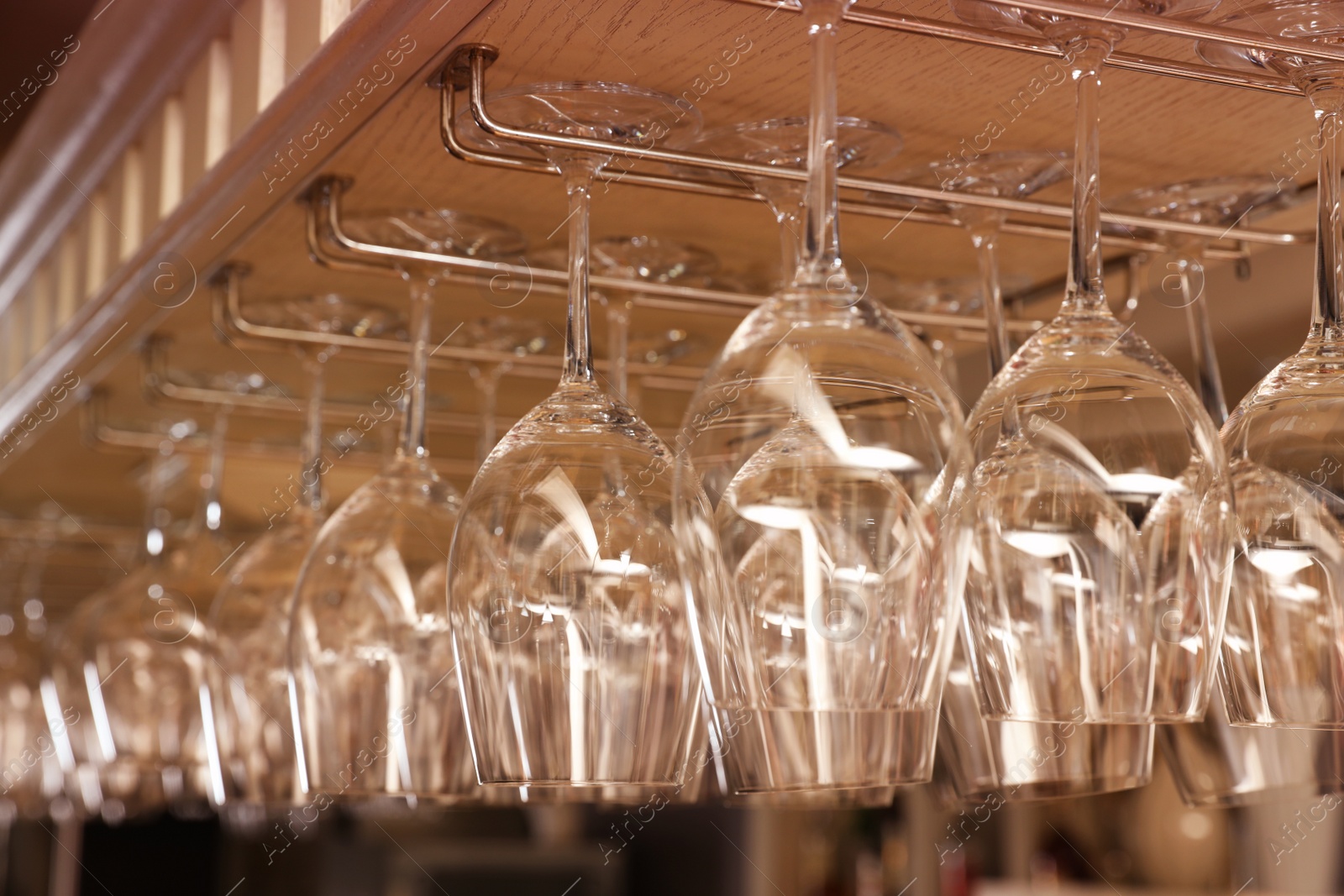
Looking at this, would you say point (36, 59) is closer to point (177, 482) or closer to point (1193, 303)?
point (177, 482)

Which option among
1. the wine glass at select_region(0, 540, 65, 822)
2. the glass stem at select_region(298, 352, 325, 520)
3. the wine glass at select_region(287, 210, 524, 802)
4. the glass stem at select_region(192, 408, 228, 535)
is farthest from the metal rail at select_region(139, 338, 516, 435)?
the wine glass at select_region(0, 540, 65, 822)

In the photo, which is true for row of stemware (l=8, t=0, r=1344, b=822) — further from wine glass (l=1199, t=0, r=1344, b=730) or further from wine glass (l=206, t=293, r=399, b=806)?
wine glass (l=206, t=293, r=399, b=806)

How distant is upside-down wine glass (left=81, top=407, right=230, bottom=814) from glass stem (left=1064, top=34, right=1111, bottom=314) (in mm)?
685

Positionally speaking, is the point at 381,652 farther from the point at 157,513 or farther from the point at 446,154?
the point at 157,513

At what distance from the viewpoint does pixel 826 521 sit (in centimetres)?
40

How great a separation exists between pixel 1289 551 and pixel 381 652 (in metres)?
0.38

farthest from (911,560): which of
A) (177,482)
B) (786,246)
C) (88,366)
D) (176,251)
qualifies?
(177,482)

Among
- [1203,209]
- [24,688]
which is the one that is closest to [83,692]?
[24,688]

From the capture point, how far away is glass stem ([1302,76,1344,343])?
1.71 feet

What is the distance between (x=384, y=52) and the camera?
22.5 inches

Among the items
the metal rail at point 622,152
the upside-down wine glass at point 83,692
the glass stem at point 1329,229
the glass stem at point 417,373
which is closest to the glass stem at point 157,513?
the upside-down wine glass at point 83,692

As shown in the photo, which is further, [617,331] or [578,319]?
[617,331]

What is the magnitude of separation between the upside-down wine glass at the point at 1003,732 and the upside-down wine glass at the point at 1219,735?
46 millimetres


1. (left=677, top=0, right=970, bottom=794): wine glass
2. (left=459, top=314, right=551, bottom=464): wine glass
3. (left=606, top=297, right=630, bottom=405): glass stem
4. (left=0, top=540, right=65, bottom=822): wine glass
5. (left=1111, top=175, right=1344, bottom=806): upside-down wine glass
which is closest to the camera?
(left=677, top=0, right=970, bottom=794): wine glass
